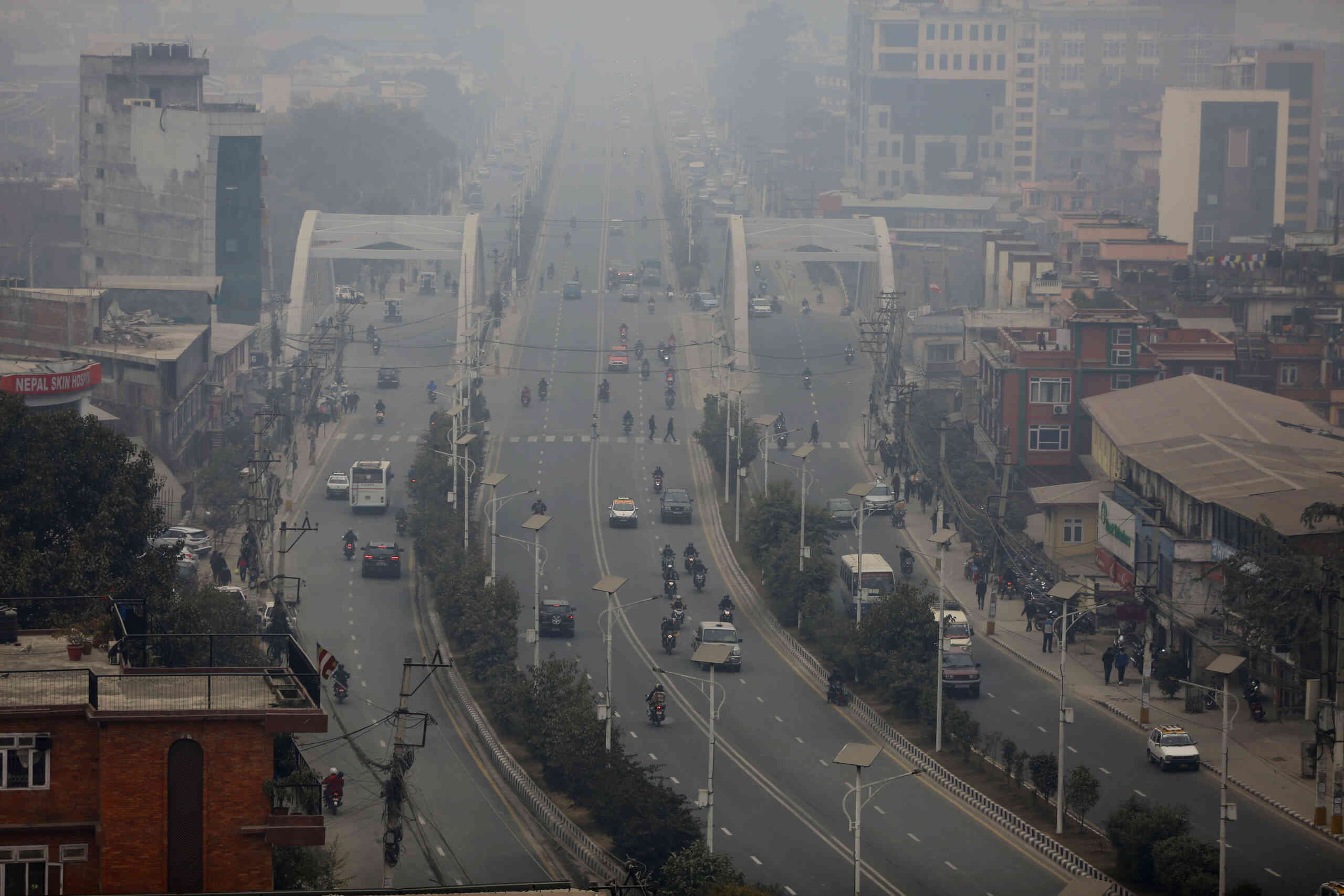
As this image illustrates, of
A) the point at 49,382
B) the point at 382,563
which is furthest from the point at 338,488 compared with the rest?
the point at 49,382

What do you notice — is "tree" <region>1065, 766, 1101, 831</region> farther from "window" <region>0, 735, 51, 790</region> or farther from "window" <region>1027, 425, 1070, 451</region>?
"window" <region>1027, 425, 1070, 451</region>

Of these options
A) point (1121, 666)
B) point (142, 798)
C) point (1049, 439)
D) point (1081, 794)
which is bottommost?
point (1081, 794)

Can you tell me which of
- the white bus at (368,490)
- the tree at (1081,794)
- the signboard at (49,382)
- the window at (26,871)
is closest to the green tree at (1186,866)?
the tree at (1081,794)

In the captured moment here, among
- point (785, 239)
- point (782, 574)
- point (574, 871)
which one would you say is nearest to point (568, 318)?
point (785, 239)

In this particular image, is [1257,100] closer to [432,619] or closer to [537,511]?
[537,511]

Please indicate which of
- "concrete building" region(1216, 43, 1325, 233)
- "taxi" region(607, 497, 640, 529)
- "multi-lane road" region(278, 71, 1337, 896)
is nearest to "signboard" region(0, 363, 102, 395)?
"multi-lane road" region(278, 71, 1337, 896)

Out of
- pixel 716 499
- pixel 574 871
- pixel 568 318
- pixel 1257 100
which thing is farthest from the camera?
pixel 1257 100

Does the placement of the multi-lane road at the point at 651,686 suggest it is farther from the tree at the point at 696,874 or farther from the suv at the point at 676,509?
the tree at the point at 696,874

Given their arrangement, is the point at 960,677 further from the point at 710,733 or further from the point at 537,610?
the point at 710,733
